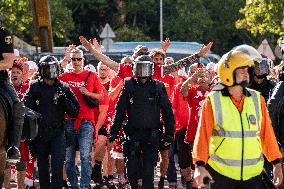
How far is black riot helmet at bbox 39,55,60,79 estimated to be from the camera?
39.1 feet

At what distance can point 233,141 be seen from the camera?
27.4 feet

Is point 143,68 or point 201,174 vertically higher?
point 143,68

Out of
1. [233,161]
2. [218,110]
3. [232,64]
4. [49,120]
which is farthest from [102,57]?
[233,161]

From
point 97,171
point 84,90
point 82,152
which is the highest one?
point 84,90

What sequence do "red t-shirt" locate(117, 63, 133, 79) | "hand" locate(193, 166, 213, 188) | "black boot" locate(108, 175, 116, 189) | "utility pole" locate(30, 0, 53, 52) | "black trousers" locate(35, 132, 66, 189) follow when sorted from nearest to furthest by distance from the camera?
"hand" locate(193, 166, 213, 188)
"black trousers" locate(35, 132, 66, 189)
"red t-shirt" locate(117, 63, 133, 79)
"black boot" locate(108, 175, 116, 189)
"utility pole" locate(30, 0, 53, 52)

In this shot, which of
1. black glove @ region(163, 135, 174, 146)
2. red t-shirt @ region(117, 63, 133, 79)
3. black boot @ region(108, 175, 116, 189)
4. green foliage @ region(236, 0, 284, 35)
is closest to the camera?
black glove @ region(163, 135, 174, 146)

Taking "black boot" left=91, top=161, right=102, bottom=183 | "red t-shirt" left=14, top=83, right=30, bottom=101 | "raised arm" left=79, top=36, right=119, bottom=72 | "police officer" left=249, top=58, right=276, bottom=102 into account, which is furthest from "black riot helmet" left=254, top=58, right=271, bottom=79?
"black boot" left=91, top=161, right=102, bottom=183

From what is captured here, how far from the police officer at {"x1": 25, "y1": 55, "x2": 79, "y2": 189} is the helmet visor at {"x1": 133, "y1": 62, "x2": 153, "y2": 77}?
90 cm

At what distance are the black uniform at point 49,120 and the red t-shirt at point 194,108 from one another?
2170mm

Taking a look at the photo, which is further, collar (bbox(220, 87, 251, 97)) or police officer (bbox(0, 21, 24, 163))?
police officer (bbox(0, 21, 24, 163))

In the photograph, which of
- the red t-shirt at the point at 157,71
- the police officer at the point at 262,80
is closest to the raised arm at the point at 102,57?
the red t-shirt at the point at 157,71

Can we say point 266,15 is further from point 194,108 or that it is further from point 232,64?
point 232,64

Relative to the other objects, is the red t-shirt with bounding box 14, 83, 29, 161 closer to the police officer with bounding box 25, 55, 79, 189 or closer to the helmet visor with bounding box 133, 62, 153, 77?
the police officer with bounding box 25, 55, 79, 189

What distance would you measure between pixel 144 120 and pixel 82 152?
1.53m
